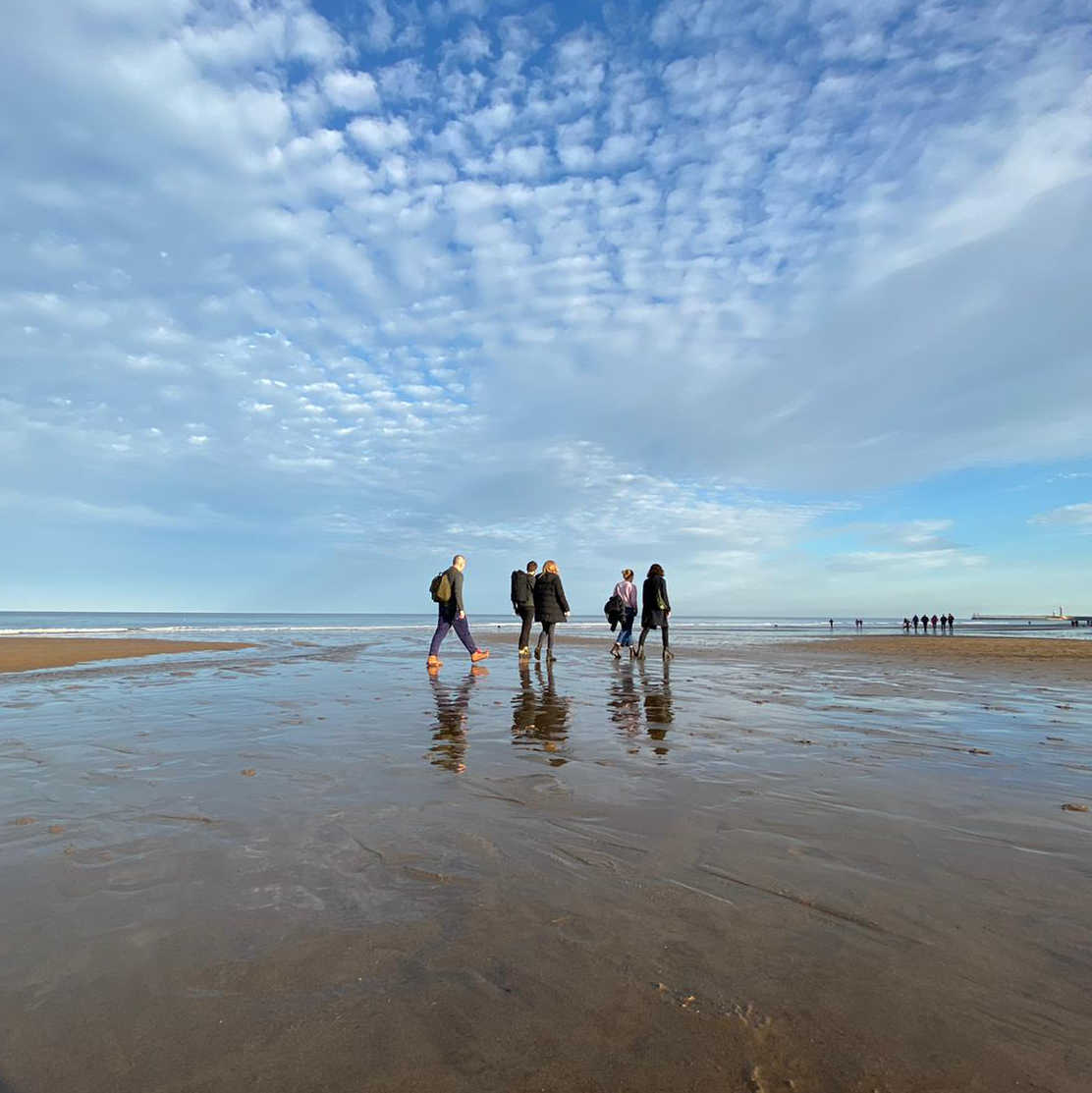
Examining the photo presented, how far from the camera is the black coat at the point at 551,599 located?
15477mm

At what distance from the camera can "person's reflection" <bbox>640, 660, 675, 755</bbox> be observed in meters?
6.24

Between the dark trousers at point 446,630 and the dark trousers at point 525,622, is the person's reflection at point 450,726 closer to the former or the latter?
the dark trousers at point 446,630

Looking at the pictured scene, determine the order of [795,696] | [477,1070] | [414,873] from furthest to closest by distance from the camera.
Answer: [795,696] < [414,873] < [477,1070]

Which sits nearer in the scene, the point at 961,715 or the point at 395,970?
the point at 395,970

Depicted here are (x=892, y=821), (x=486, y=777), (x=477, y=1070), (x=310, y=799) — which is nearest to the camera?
(x=477, y=1070)

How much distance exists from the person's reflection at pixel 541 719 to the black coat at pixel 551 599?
422 cm

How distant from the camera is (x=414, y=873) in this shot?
10.00ft

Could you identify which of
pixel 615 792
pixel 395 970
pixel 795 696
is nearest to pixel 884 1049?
pixel 395 970

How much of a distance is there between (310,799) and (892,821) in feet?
11.7

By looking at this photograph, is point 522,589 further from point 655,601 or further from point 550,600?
point 655,601

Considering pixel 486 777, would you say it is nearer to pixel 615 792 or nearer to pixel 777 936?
pixel 615 792

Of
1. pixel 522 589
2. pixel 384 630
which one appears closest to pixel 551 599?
pixel 522 589

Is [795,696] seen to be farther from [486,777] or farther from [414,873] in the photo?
[414,873]

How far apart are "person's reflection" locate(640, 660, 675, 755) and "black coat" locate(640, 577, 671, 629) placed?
2846 mm
